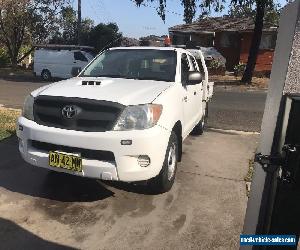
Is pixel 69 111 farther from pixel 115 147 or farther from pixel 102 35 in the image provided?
pixel 102 35

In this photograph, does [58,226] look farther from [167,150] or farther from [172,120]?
[172,120]

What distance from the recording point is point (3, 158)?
18.7ft

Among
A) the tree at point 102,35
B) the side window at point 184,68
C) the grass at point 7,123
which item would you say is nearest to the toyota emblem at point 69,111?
the side window at point 184,68

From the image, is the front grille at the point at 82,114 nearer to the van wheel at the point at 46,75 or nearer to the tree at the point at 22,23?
the van wheel at the point at 46,75

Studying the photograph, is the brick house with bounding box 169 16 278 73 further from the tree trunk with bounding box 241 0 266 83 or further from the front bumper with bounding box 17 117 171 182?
the front bumper with bounding box 17 117 171 182

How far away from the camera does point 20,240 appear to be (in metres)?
3.46

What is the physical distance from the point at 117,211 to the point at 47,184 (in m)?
1.20

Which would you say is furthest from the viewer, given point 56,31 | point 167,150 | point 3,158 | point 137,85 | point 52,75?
point 56,31

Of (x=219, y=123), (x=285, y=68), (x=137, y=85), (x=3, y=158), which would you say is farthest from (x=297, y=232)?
(x=219, y=123)

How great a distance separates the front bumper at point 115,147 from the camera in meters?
3.94

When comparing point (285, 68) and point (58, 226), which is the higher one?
point (285, 68)

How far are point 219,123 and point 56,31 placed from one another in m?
27.1

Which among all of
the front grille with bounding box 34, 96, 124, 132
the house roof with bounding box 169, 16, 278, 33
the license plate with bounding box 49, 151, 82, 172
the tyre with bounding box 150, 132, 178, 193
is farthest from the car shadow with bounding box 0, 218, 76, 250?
the house roof with bounding box 169, 16, 278, 33

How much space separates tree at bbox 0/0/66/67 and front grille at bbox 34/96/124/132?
26467mm
